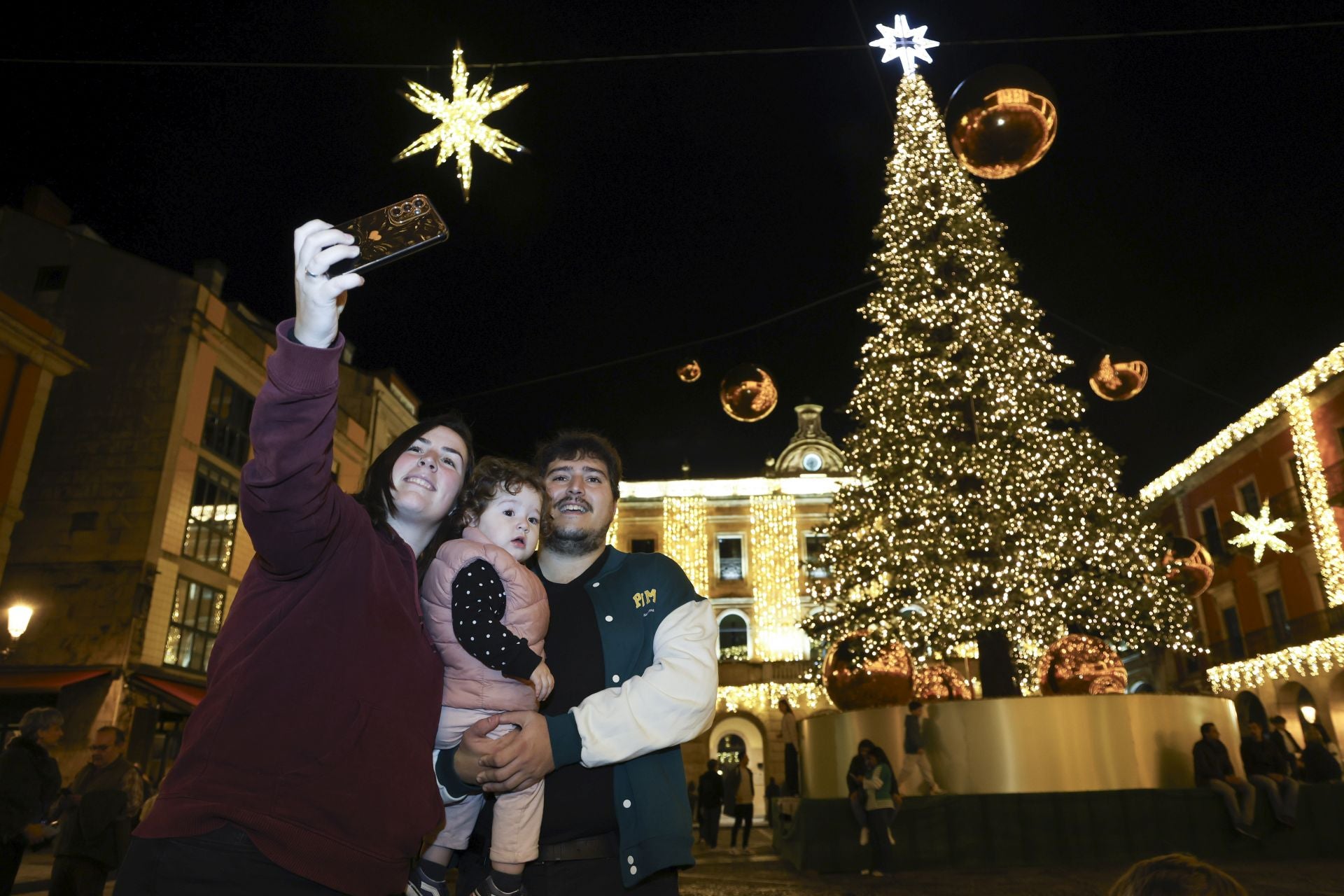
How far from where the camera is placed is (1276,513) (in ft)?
84.8

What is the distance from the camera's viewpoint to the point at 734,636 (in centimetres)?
3612

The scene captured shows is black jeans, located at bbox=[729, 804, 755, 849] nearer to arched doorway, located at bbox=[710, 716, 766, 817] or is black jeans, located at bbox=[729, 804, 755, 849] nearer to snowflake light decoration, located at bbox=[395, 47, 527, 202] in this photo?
snowflake light decoration, located at bbox=[395, 47, 527, 202]

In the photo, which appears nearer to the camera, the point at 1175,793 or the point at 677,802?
the point at 677,802

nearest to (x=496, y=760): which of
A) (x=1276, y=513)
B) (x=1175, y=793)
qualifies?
(x=1175, y=793)

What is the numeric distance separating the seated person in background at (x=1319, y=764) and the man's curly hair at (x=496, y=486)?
13.7 meters

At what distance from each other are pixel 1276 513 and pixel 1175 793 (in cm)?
1983

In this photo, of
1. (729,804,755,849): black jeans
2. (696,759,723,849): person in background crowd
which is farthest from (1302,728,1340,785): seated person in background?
(696,759,723,849): person in background crowd

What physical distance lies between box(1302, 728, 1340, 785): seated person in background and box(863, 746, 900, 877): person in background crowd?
270 inches

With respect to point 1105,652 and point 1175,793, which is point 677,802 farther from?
point 1105,652

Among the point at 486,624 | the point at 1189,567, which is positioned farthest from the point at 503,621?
the point at 1189,567

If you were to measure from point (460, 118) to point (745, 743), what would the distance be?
103 ft

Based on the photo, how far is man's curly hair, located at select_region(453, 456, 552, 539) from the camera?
9.30ft

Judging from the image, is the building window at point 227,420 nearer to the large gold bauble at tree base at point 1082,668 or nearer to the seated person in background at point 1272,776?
the large gold bauble at tree base at point 1082,668

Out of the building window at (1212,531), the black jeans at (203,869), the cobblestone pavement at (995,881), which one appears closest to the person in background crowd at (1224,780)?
the cobblestone pavement at (995,881)
